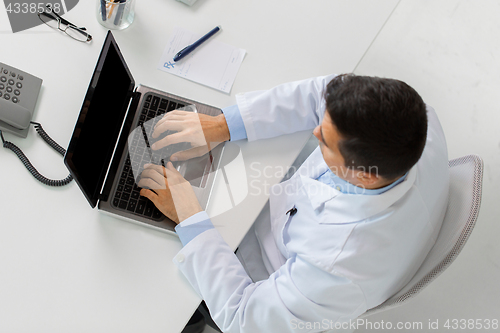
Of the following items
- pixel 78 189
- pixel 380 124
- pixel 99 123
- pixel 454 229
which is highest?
pixel 380 124

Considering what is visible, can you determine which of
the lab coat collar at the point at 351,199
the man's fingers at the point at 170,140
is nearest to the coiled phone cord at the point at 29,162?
the man's fingers at the point at 170,140

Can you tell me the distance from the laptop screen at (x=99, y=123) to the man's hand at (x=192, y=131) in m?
0.12

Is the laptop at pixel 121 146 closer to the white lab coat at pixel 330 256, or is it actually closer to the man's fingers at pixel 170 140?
the man's fingers at pixel 170 140

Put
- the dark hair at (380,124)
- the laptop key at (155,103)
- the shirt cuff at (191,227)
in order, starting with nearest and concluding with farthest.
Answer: the dark hair at (380,124) → the shirt cuff at (191,227) → the laptop key at (155,103)

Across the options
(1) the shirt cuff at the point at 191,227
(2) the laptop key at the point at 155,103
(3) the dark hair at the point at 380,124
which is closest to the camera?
(3) the dark hair at the point at 380,124

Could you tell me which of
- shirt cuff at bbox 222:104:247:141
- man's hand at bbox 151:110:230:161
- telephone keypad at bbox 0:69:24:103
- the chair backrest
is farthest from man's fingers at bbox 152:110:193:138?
the chair backrest

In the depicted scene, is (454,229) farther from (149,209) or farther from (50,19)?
(50,19)

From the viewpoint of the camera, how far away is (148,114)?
101 cm

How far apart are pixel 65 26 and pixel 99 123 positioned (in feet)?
1.38

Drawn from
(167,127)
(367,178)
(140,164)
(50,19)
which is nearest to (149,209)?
(140,164)

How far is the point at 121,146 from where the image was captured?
0.97 meters

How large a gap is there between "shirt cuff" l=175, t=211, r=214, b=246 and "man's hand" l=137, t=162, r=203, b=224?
0.01m

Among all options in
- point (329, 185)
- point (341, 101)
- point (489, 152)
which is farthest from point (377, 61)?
point (341, 101)

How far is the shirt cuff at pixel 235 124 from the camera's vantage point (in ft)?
3.36
